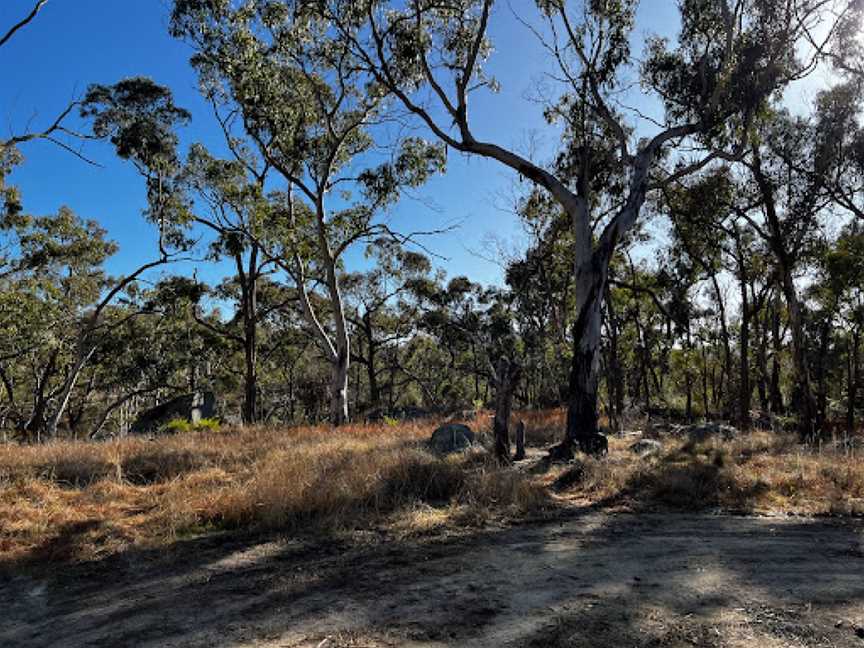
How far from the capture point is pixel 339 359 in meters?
15.2

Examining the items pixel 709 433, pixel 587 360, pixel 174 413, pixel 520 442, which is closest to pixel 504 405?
pixel 520 442

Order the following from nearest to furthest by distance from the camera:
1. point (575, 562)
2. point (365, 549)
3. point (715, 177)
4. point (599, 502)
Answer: point (575, 562), point (365, 549), point (599, 502), point (715, 177)

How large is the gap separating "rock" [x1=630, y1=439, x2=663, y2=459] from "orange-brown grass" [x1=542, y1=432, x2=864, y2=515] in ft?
1.30

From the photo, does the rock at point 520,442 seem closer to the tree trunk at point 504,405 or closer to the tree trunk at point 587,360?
the tree trunk at point 504,405

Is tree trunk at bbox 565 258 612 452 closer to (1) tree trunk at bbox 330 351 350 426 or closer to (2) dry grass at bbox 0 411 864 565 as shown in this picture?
(2) dry grass at bbox 0 411 864 565

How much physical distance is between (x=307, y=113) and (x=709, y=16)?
9782 mm

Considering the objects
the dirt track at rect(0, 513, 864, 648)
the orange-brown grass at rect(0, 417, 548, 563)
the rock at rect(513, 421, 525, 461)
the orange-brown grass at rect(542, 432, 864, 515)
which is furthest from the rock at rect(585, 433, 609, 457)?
the dirt track at rect(0, 513, 864, 648)

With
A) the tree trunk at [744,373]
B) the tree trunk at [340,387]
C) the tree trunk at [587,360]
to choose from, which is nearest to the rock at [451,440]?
the tree trunk at [587,360]

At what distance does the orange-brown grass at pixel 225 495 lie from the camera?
503cm

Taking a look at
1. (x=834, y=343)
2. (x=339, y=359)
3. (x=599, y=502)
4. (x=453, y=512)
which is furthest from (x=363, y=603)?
(x=834, y=343)

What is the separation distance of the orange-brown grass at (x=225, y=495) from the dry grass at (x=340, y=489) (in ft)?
0.05

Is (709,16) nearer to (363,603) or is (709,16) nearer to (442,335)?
(363,603)

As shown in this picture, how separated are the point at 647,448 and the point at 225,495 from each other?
6.52m

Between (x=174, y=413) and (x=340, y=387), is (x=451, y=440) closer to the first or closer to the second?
(x=340, y=387)
